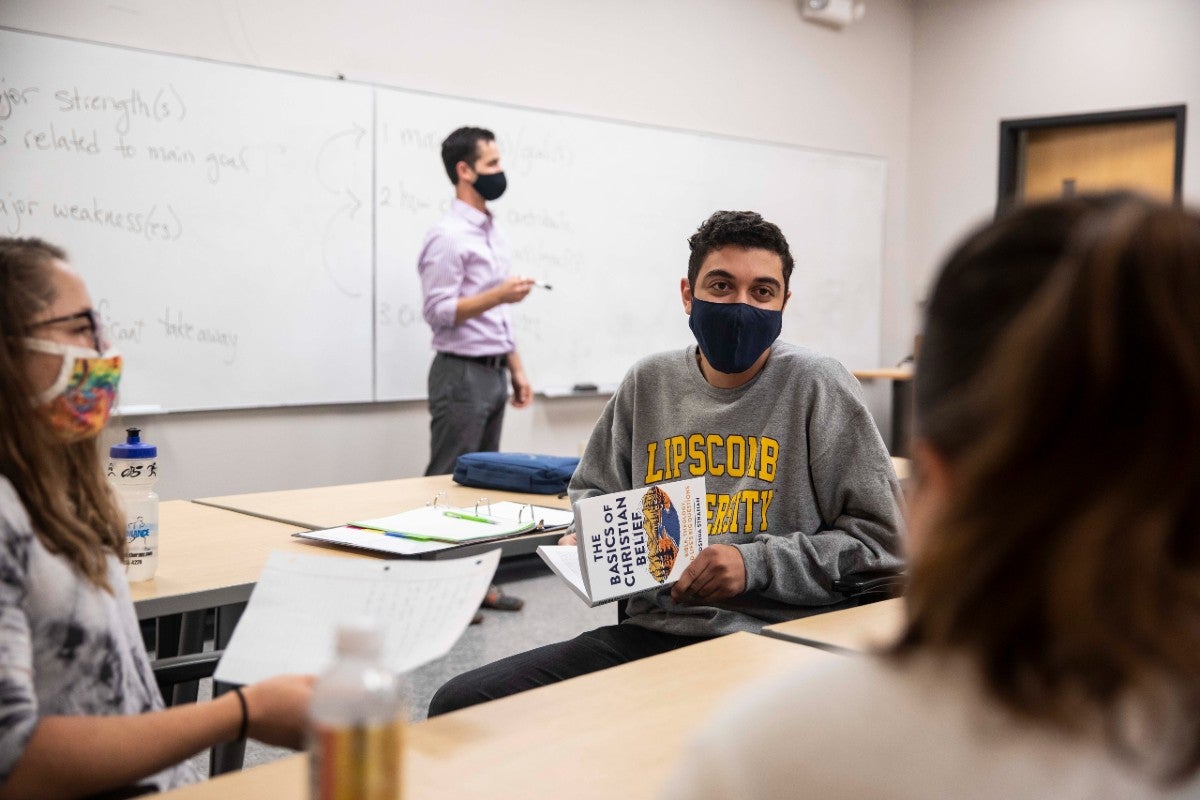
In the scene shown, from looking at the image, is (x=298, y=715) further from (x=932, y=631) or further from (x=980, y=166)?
(x=980, y=166)

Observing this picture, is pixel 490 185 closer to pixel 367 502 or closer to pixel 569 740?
pixel 367 502

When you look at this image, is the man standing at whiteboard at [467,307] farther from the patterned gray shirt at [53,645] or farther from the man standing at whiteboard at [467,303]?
the patterned gray shirt at [53,645]

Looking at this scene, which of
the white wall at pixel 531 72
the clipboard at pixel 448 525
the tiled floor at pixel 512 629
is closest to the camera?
the clipboard at pixel 448 525

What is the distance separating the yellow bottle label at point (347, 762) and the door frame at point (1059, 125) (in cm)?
551

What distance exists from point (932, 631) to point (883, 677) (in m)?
0.04

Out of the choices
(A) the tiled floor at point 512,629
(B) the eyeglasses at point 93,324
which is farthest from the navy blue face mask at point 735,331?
(A) the tiled floor at point 512,629

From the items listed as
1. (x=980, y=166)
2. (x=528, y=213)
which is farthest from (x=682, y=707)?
A: (x=980, y=166)

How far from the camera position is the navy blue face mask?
190 cm

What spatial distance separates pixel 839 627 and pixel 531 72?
361 cm

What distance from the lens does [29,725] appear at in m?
0.94

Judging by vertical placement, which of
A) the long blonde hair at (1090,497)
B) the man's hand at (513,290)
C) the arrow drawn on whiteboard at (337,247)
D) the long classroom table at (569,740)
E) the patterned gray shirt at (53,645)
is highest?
the arrow drawn on whiteboard at (337,247)

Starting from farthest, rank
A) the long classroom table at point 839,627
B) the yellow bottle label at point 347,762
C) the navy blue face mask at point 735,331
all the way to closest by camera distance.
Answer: the navy blue face mask at point 735,331 < the long classroom table at point 839,627 < the yellow bottle label at point 347,762

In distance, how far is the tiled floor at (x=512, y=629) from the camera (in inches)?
123

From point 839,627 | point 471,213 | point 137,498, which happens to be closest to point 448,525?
point 137,498
